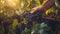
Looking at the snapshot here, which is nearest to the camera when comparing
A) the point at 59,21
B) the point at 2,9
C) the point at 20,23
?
Answer: the point at 59,21

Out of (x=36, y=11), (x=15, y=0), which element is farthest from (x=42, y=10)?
(x=15, y=0)

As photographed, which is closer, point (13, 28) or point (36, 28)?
point (36, 28)

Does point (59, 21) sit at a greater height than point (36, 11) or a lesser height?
lesser

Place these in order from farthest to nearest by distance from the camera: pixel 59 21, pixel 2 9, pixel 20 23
Result: pixel 2 9
pixel 20 23
pixel 59 21

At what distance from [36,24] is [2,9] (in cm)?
52

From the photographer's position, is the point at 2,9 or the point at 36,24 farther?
the point at 2,9

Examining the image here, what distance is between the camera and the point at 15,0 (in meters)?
2.16

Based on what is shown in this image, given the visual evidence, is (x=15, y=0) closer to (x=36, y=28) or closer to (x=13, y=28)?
(x=13, y=28)

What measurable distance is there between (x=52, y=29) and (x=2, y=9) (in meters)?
0.67

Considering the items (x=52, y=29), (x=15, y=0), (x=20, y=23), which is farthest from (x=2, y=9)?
(x=52, y=29)

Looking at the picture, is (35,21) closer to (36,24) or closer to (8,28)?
(36,24)

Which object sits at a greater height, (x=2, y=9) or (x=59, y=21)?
(x=2, y=9)

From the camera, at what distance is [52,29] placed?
1.68 metres

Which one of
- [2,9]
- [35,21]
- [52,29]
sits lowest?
[52,29]
